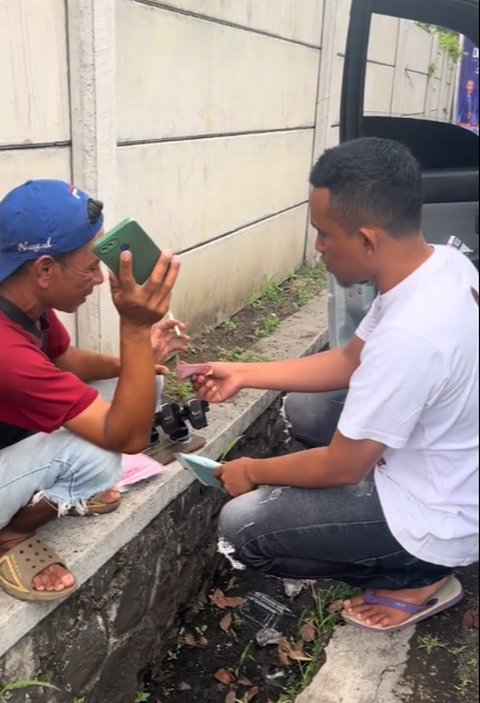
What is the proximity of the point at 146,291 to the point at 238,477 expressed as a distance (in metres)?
0.61

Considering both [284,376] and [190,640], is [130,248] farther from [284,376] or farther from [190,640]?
[190,640]

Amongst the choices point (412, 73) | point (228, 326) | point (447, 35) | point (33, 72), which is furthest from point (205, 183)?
point (412, 73)

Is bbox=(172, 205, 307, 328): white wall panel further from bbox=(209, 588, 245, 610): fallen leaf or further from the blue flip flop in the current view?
the blue flip flop

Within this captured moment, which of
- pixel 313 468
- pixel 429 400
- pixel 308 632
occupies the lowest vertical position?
pixel 308 632

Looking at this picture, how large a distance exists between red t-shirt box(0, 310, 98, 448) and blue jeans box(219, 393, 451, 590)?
1.95ft

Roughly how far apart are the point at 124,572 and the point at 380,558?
89 cm

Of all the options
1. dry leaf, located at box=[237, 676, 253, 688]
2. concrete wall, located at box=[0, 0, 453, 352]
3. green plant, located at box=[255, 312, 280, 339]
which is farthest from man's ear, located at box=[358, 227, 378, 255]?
green plant, located at box=[255, 312, 280, 339]

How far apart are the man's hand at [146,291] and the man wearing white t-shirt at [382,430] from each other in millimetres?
385

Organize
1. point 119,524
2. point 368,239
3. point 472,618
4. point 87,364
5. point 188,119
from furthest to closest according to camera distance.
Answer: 1. point 188,119
2. point 87,364
3. point 119,524
4. point 368,239
5. point 472,618

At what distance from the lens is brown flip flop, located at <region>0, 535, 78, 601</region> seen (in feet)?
6.46

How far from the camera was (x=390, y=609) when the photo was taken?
7.09ft

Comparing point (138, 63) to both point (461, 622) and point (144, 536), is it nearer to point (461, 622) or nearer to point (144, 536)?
point (144, 536)

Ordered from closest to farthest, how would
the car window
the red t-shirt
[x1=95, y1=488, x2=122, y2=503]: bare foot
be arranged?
1. the red t-shirt
2. [x1=95, y1=488, x2=122, y2=503]: bare foot
3. the car window

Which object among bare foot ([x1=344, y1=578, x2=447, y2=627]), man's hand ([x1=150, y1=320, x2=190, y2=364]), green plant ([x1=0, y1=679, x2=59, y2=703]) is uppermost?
man's hand ([x1=150, y1=320, x2=190, y2=364])
